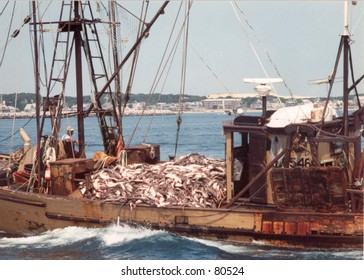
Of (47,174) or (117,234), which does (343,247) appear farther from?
(47,174)

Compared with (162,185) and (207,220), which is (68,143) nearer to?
(162,185)

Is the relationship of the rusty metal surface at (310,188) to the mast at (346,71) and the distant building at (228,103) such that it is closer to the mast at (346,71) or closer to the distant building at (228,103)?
the mast at (346,71)

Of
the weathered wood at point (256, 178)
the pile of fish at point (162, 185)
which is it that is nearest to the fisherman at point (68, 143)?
the pile of fish at point (162, 185)

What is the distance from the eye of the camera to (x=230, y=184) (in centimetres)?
1389

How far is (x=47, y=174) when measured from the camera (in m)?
15.5

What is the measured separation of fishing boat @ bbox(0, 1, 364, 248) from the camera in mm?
12570

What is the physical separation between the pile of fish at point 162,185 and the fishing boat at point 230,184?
0.03 m

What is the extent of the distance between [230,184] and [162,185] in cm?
174

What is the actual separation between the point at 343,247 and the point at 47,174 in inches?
307

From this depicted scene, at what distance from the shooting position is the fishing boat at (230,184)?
1257 centimetres

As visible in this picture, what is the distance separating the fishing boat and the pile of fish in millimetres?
26

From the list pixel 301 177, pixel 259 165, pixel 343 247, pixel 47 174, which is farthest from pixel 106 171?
pixel 343 247
